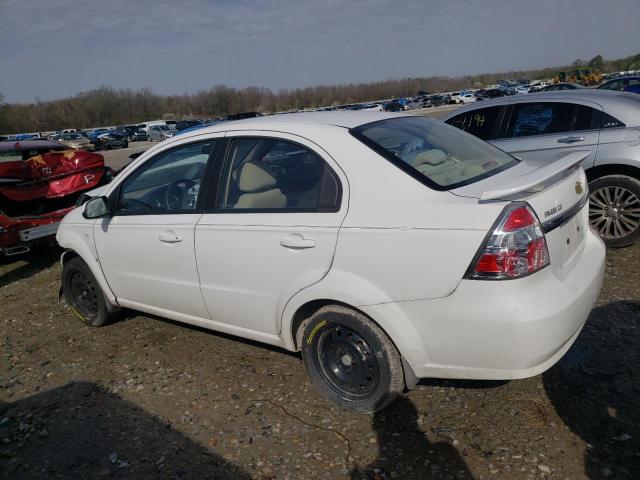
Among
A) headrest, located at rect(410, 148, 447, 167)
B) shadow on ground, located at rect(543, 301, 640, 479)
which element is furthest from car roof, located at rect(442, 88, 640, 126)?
headrest, located at rect(410, 148, 447, 167)

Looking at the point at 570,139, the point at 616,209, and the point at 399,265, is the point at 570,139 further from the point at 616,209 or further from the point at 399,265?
the point at 399,265

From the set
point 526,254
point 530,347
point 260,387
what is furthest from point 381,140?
point 260,387

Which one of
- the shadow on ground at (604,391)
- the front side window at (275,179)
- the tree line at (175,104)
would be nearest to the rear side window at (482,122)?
the shadow on ground at (604,391)

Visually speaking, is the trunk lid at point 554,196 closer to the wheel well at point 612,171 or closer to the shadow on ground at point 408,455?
the shadow on ground at point 408,455

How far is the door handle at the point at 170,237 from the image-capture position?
3326 millimetres

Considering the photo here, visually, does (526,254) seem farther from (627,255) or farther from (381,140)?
(627,255)

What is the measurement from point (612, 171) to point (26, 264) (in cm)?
759

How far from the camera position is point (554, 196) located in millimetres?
2471

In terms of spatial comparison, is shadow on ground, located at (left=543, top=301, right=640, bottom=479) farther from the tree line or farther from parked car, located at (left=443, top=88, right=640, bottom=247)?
the tree line

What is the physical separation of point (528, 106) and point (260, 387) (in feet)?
14.8

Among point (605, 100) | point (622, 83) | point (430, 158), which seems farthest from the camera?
point (622, 83)

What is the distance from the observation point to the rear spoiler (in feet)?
7.43

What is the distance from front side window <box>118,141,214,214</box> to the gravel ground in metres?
1.19

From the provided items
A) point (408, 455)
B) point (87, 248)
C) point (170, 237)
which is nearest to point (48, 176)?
point (87, 248)
